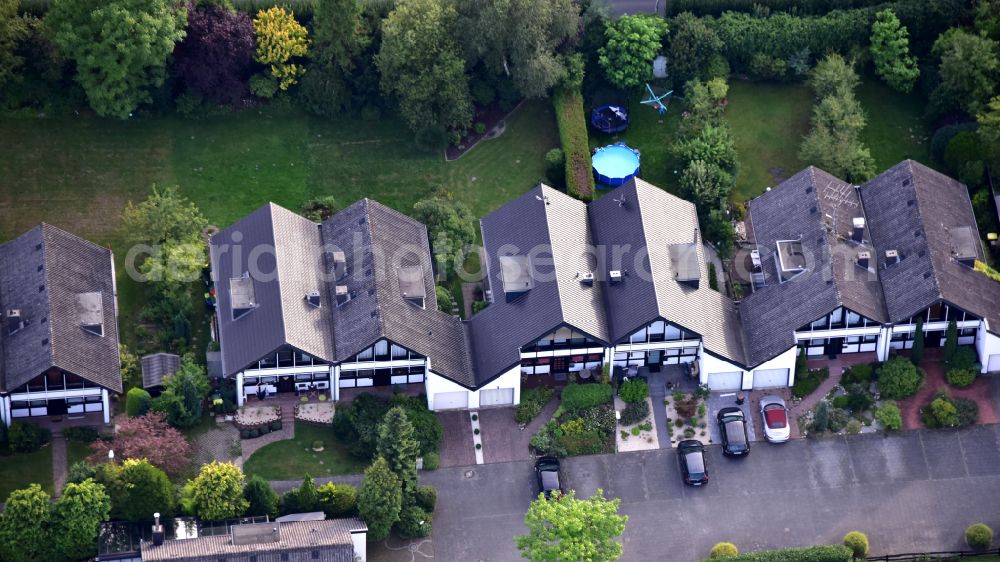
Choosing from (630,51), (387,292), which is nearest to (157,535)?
(387,292)

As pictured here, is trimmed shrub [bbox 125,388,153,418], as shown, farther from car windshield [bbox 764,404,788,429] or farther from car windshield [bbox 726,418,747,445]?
car windshield [bbox 764,404,788,429]

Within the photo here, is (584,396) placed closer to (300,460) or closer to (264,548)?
(300,460)

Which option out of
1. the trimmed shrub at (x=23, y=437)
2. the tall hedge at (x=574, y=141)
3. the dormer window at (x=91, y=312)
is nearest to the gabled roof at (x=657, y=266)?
the tall hedge at (x=574, y=141)

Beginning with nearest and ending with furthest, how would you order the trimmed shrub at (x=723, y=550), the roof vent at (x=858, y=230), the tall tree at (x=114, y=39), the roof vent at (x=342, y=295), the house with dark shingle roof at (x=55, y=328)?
the trimmed shrub at (x=723, y=550) < the house with dark shingle roof at (x=55, y=328) < the roof vent at (x=342, y=295) < the roof vent at (x=858, y=230) < the tall tree at (x=114, y=39)

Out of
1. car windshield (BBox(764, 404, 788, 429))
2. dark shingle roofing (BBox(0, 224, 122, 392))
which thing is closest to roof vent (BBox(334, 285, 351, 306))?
dark shingle roofing (BBox(0, 224, 122, 392))

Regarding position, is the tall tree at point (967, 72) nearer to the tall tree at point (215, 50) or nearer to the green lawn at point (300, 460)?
the tall tree at point (215, 50)

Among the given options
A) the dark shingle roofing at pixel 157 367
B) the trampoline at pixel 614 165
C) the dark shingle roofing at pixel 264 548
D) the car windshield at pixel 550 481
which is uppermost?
the trampoline at pixel 614 165

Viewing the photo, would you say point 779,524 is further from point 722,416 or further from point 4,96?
point 4,96
